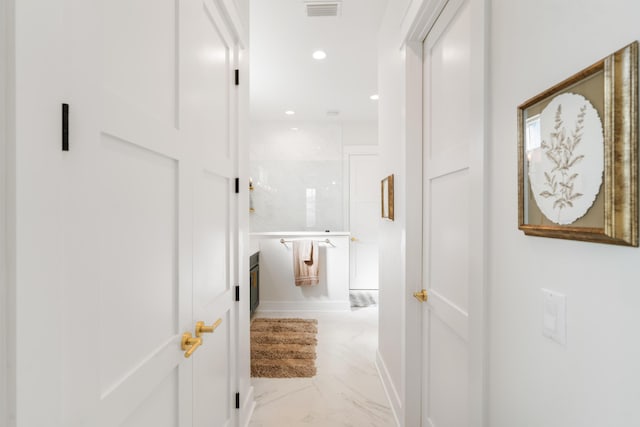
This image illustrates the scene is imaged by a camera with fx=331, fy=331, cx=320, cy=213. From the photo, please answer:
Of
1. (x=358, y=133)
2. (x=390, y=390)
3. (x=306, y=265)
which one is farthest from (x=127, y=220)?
(x=358, y=133)

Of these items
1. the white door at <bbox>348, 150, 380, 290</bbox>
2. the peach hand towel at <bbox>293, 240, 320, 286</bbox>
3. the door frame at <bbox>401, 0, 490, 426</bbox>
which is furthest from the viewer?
the white door at <bbox>348, 150, 380, 290</bbox>

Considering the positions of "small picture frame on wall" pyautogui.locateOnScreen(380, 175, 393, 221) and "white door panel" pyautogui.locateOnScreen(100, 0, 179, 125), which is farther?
"small picture frame on wall" pyautogui.locateOnScreen(380, 175, 393, 221)

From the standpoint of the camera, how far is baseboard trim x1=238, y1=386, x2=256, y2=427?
1.85 m

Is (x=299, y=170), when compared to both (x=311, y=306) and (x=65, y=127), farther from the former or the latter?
(x=65, y=127)

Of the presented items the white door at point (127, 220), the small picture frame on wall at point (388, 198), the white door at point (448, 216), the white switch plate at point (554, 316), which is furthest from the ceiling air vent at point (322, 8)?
the white switch plate at point (554, 316)

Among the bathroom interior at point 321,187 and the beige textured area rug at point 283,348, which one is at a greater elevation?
the bathroom interior at point 321,187

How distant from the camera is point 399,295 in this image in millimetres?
1946

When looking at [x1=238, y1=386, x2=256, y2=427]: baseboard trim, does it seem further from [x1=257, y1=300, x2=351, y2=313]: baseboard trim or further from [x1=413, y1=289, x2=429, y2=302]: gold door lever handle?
[x1=257, y1=300, x2=351, y2=313]: baseboard trim

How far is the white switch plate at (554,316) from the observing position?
2.19 ft

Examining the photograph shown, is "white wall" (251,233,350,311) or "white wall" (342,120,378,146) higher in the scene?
"white wall" (342,120,378,146)

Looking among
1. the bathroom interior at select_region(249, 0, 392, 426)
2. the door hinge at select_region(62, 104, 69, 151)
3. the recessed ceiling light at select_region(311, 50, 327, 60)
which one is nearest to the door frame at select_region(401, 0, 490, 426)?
the bathroom interior at select_region(249, 0, 392, 426)

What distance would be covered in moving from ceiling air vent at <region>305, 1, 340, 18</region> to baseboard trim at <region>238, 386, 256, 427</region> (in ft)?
8.39

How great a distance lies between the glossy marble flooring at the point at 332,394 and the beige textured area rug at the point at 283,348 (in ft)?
0.25

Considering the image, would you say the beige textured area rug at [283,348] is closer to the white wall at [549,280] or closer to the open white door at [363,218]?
the open white door at [363,218]
